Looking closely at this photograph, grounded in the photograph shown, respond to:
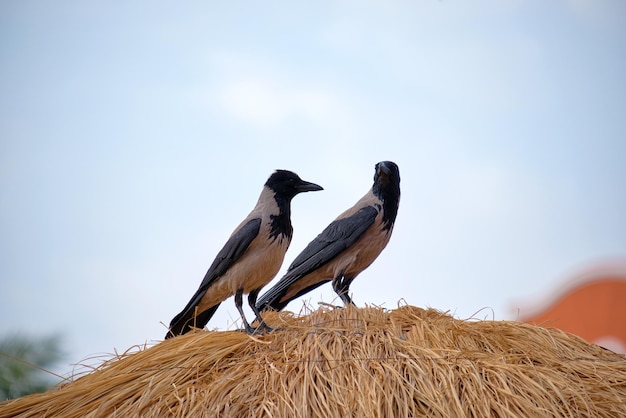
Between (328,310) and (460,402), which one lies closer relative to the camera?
(460,402)

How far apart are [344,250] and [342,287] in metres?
0.32

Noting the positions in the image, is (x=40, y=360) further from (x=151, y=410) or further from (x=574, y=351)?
(x=574, y=351)

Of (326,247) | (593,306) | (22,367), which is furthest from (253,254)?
(593,306)

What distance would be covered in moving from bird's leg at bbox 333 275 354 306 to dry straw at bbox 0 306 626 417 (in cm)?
166

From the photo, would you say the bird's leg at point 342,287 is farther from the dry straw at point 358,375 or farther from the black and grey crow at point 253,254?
the dry straw at point 358,375

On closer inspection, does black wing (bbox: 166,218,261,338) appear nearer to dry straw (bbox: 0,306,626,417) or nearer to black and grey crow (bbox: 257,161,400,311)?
black and grey crow (bbox: 257,161,400,311)

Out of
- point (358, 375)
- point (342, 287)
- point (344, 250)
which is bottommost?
point (358, 375)

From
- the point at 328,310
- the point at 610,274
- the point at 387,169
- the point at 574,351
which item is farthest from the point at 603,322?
the point at 328,310

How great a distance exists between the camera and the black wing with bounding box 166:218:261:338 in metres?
4.53

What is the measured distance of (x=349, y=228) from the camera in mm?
5109

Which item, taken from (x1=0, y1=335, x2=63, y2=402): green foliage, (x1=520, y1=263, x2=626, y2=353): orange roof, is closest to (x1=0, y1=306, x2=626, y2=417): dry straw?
(x1=0, y1=335, x2=63, y2=402): green foliage

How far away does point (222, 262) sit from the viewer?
15.1 ft

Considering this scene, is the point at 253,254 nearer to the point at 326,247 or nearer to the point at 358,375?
the point at 326,247

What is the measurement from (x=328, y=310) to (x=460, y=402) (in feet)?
3.11
